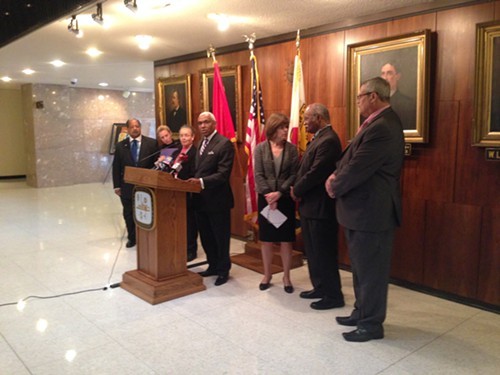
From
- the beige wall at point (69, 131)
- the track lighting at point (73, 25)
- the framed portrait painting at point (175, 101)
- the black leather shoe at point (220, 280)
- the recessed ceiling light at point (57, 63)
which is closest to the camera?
the black leather shoe at point (220, 280)

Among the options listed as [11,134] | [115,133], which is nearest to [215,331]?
[115,133]

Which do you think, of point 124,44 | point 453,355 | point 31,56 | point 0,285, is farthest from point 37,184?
point 453,355

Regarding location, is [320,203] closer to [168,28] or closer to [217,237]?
[217,237]

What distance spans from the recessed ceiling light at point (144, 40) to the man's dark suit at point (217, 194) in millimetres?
1897

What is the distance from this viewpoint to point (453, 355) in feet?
8.82

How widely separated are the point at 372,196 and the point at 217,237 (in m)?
1.69

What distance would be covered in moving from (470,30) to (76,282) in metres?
3.92

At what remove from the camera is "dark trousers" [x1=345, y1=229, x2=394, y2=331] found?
2762 mm

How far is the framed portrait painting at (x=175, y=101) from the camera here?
618 centimetres

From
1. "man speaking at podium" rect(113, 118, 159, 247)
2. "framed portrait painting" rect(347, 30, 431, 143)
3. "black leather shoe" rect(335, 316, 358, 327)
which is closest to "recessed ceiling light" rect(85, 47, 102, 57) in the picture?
"man speaking at podium" rect(113, 118, 159, 247)

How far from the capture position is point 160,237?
3.59m

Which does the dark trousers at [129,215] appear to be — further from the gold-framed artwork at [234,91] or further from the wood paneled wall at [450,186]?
the wood paneled wall at [450,186]

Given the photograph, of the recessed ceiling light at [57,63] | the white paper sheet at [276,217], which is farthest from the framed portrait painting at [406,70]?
the recessed ceiling light at [57,63]

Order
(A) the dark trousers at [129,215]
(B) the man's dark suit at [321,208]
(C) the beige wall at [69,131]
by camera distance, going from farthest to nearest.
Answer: (C) the beige wall at [69,131]
(A) the dark trousers at [129,215]
(B) the man's dark suit at [321,208]
